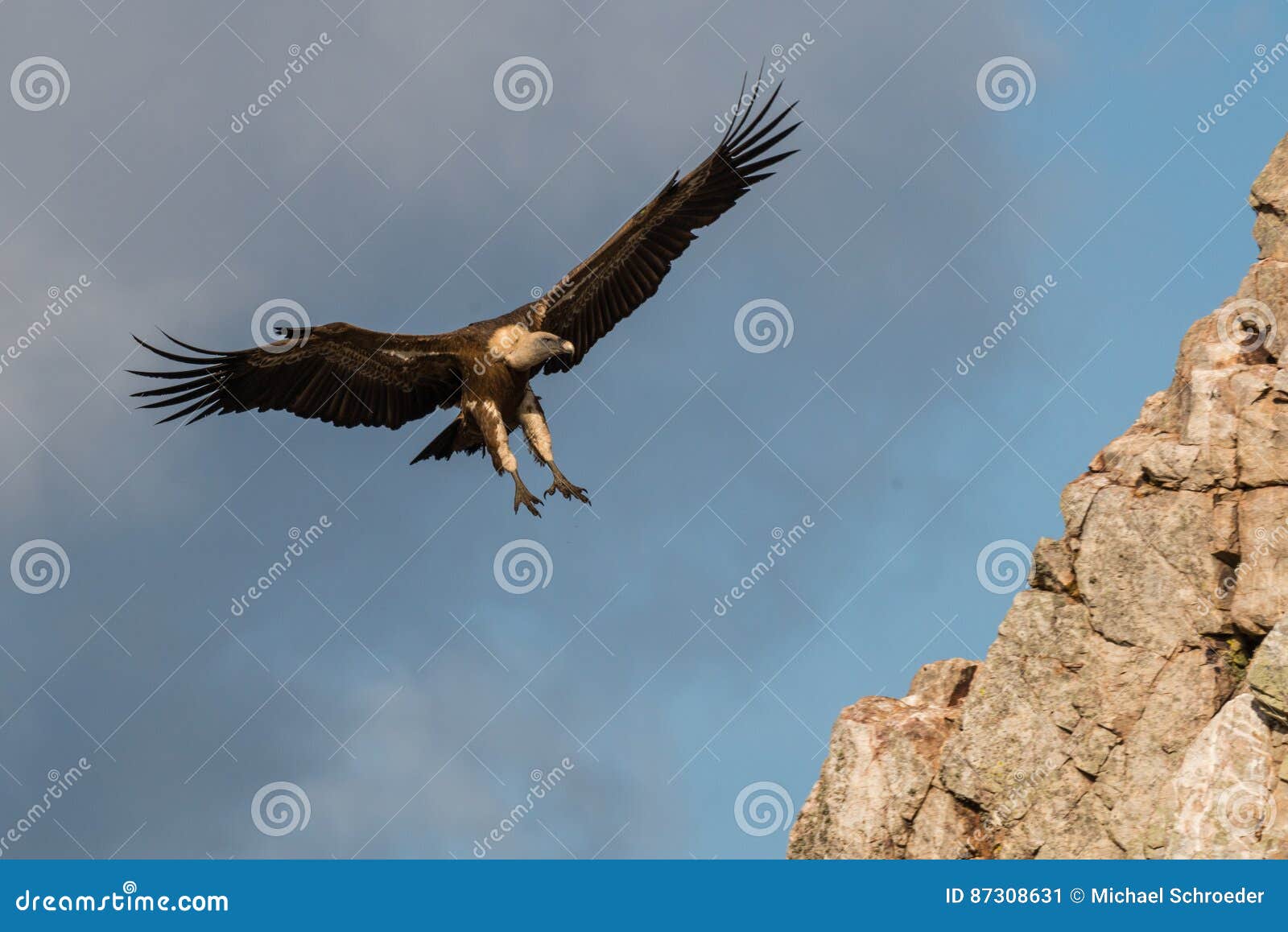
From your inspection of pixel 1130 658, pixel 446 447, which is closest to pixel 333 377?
pixel 446 447

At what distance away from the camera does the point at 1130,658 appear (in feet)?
86.0

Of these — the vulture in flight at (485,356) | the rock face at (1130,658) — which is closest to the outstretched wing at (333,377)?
the vulture in flight at (485,356)

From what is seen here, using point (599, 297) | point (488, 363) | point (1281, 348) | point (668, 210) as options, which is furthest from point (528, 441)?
point (1281, 348)

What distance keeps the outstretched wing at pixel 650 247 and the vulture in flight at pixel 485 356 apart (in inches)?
0.6

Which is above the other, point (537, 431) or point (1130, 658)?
point (1130, 658)

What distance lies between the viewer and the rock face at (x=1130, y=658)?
25062 mm

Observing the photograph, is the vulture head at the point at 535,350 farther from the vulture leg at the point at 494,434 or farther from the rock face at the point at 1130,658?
the rock face at the point at 1130,658

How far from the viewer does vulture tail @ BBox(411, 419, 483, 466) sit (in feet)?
62.4

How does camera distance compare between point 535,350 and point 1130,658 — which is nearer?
point 535,350

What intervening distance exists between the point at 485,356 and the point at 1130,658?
14.0 metres

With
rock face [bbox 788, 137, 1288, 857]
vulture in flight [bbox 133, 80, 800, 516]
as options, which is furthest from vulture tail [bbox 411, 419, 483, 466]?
rock face [bbox 788, 137, 1288, 857]

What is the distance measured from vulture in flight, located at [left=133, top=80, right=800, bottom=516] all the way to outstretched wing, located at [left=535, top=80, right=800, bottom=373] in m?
0.02

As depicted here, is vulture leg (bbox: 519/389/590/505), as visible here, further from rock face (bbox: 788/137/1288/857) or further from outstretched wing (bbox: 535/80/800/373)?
rock face (bbox: 788/137/1288/857)

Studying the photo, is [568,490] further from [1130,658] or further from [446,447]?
[1130,658]
